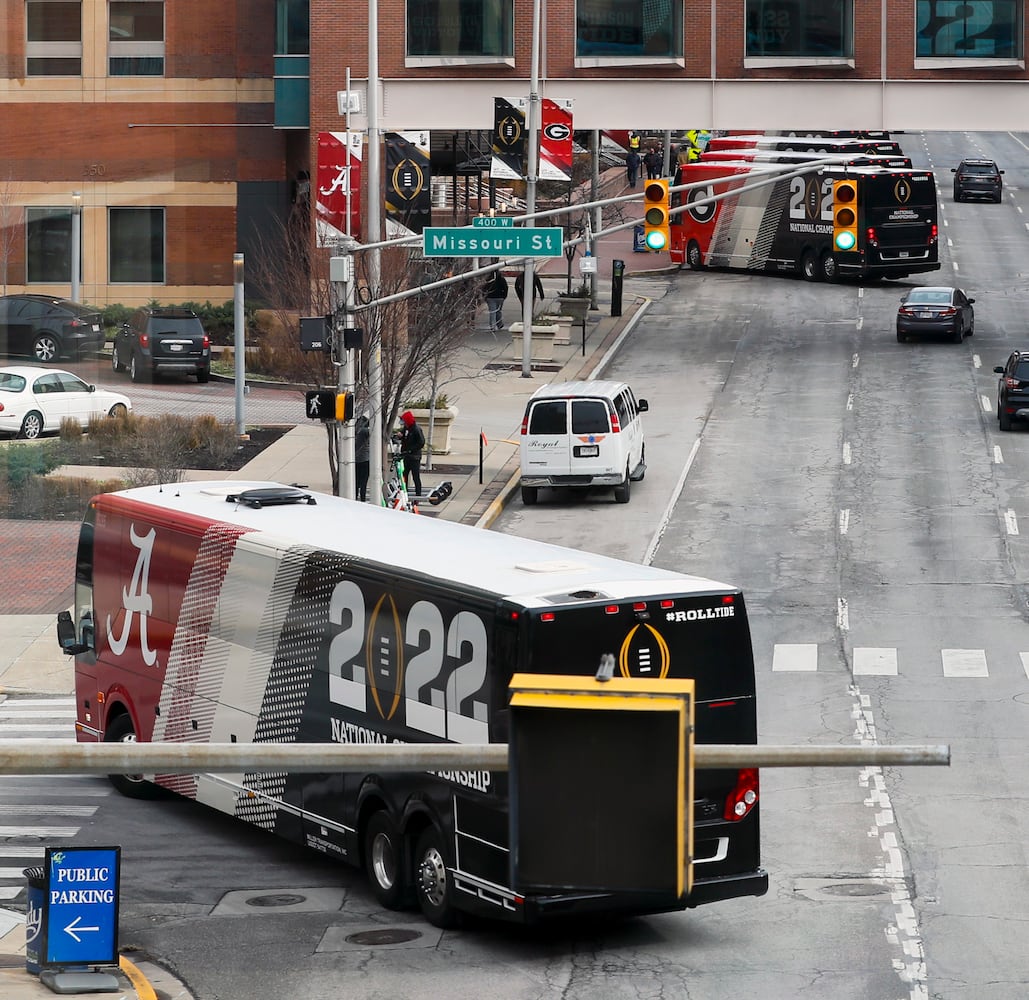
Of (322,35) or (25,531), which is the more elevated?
(322,35)

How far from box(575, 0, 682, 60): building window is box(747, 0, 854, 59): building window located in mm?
2368

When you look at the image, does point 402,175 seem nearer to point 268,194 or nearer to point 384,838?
point 268,194

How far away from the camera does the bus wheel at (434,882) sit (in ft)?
48.4

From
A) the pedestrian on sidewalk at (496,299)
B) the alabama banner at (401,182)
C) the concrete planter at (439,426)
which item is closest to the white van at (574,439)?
the alabama banner at (401,182)

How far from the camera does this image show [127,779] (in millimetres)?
19609

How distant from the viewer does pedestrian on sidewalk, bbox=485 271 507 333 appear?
5944cm

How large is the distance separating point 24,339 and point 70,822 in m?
26.9

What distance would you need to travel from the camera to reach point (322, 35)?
5497 cm

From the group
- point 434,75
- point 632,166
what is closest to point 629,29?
point 434,75

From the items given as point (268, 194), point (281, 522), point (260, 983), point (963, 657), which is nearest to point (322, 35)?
point (268, 194)

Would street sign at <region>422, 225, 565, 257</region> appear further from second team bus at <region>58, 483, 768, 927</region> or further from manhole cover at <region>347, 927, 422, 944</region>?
manhole cover at <region>347, 927, 422, 944</region>

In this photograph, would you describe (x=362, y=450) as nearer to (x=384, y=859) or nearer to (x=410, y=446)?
(x=410, y=446)

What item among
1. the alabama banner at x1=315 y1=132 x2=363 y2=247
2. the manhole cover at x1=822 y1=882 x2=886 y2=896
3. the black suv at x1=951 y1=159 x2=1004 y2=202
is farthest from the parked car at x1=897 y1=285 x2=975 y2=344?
the manhole cover at x1=822 y1=882 x2=886 y2=896

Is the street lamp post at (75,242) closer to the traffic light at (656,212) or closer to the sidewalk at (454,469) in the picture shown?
the sidewalk at (454,469)
